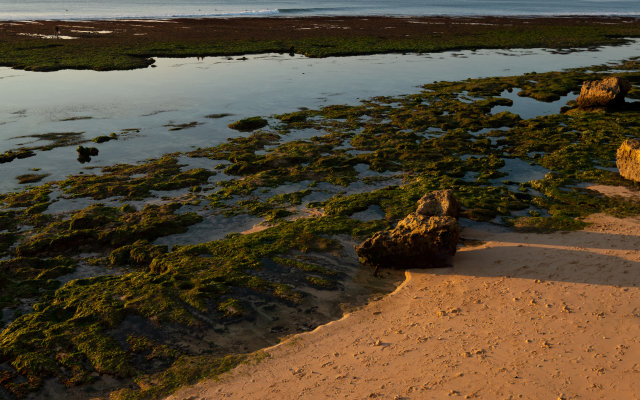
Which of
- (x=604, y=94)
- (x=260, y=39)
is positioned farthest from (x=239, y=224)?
(x=260, y=39)

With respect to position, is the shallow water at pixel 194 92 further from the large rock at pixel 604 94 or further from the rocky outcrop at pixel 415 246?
the rocky outcrop at pixel 415 246

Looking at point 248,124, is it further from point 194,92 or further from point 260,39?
point 260,39

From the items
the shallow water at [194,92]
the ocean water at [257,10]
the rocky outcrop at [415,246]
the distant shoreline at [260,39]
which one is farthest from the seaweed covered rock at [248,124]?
the ocean water at [257,10]

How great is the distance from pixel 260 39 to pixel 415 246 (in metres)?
47.7

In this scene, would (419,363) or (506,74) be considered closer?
(419,363)

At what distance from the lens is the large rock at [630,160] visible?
49.1 ft

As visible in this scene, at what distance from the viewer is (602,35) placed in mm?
57312

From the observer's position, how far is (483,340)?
8.27 metres

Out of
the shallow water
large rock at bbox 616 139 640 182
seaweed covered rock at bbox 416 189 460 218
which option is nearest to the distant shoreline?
the shallow water

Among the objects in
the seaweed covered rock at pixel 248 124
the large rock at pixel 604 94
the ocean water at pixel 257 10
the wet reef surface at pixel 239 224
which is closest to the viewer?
the wet reef surface at pixel 239 224

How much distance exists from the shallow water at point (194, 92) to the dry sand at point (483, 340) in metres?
12.8

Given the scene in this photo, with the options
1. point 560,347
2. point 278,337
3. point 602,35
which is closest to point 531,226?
point 560,347

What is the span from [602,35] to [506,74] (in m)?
32.5

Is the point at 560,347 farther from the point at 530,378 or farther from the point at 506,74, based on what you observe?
the point at 506,74
